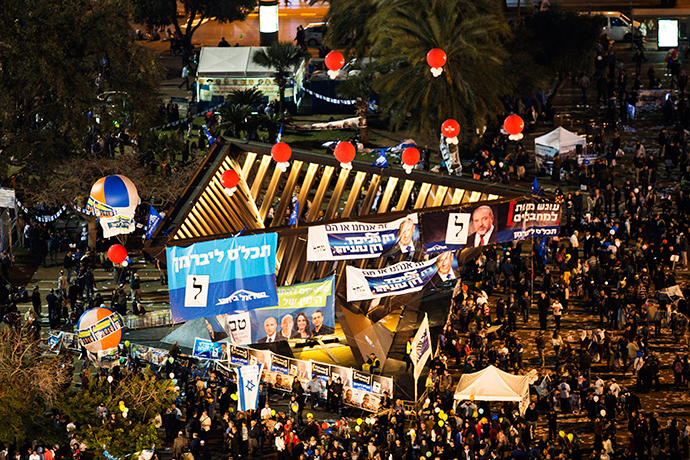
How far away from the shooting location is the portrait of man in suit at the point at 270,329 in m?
35.7

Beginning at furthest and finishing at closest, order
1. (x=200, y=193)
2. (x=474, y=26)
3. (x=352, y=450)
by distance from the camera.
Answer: (x=474, y=26) < (x=200, y=193) < (x=352, y=450)

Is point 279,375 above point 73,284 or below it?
below

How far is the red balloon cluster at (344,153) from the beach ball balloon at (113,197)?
22.3ft

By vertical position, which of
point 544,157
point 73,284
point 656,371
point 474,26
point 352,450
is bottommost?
point 352,450

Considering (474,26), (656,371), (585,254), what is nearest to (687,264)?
(585,254)

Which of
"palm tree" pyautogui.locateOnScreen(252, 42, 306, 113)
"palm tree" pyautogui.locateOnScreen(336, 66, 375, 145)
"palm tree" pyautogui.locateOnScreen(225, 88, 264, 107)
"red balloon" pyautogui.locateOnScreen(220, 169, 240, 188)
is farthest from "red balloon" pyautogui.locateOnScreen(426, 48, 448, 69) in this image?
"palm tree" pyautogui.locateOnScreen(252, 42, 306, 113)

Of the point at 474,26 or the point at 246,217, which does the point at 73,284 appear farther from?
the point at 474,26

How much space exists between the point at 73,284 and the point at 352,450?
1607 centimetres

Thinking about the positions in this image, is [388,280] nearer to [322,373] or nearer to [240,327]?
[322,373]

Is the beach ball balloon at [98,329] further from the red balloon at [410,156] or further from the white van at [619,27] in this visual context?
the white van at [619,27]

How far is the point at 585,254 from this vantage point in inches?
1833

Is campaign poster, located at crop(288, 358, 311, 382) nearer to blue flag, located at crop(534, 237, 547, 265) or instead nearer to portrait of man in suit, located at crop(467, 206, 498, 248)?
portrait of man in suit, located at crop(467, 206, 498, 248)

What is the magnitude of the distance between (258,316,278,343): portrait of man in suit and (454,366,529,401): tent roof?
18.2 ft

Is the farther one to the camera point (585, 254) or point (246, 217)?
point (585, 254)
